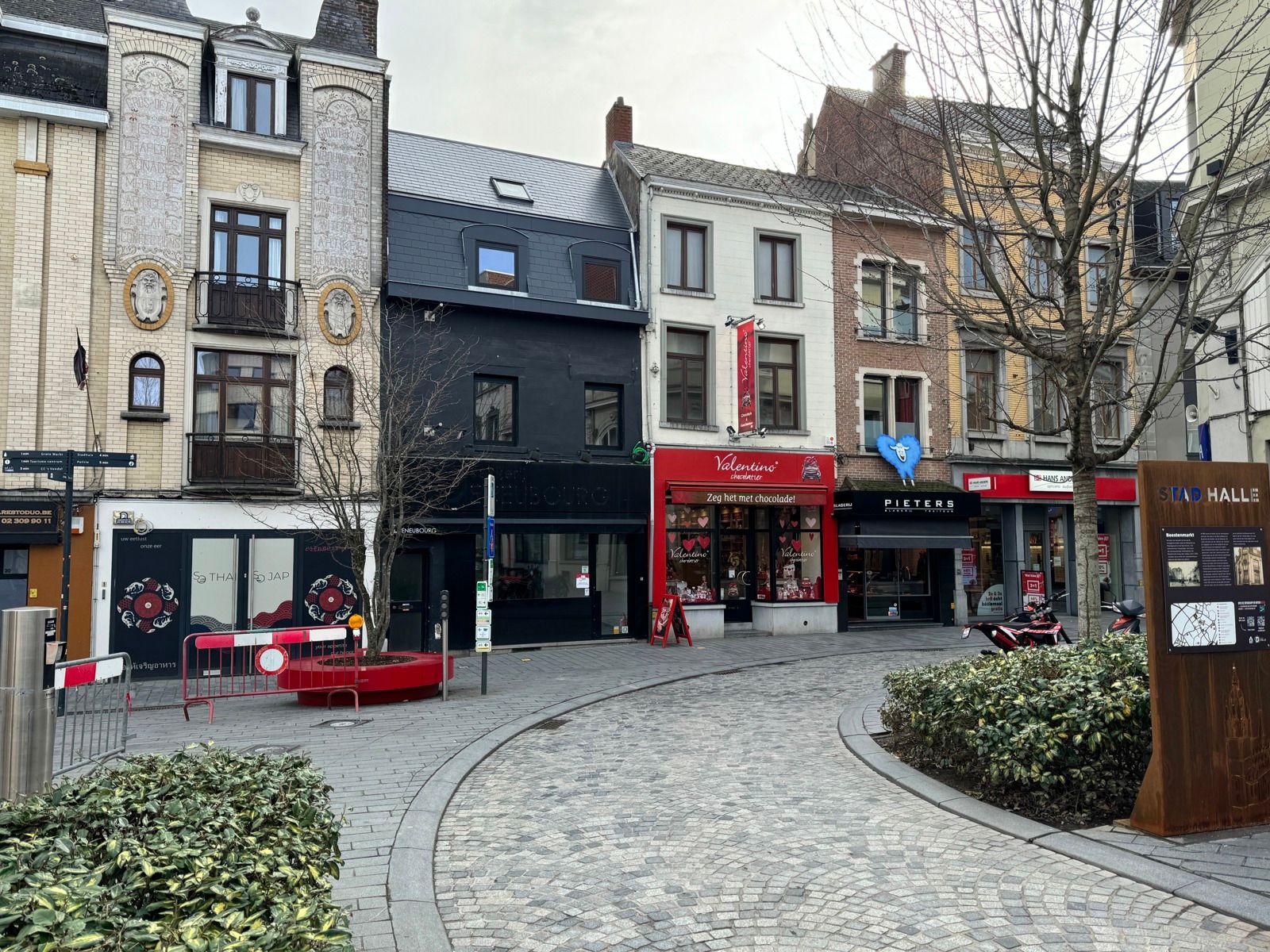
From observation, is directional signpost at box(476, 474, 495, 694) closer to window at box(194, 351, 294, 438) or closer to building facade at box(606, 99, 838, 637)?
window at box(194, 351, 294, 438)

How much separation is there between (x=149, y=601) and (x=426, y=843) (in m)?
11.4

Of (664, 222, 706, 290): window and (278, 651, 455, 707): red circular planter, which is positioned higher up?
(664, 222, 706, 290): window

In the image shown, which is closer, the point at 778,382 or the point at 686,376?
the point at 686,376

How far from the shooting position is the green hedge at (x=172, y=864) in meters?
2.65

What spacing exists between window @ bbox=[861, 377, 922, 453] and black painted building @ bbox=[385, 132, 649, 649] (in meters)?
6.10

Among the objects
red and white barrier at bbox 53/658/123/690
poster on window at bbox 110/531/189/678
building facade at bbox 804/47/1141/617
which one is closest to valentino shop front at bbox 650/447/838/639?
building facade at bbox 804/47/1141/617

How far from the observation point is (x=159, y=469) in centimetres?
1546

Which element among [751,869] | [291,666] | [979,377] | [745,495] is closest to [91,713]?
[291,666]

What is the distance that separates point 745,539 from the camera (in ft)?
68.0

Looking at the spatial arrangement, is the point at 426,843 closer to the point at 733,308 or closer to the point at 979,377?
the point at 733,308

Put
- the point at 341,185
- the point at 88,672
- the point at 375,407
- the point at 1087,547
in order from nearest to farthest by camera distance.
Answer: the point at 88,672, the point at 1087,547, the point at 375,407, the point at 341,185

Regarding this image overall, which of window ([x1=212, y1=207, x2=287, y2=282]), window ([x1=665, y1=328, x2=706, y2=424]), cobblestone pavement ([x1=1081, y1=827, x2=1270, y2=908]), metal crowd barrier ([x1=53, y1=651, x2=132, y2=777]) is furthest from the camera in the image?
window ([x1=665, y1=328, x2=706, y2=424])

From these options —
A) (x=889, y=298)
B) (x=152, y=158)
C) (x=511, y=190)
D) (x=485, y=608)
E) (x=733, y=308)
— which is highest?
(x=511, y=190)

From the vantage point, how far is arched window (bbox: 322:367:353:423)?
16.6 metres
